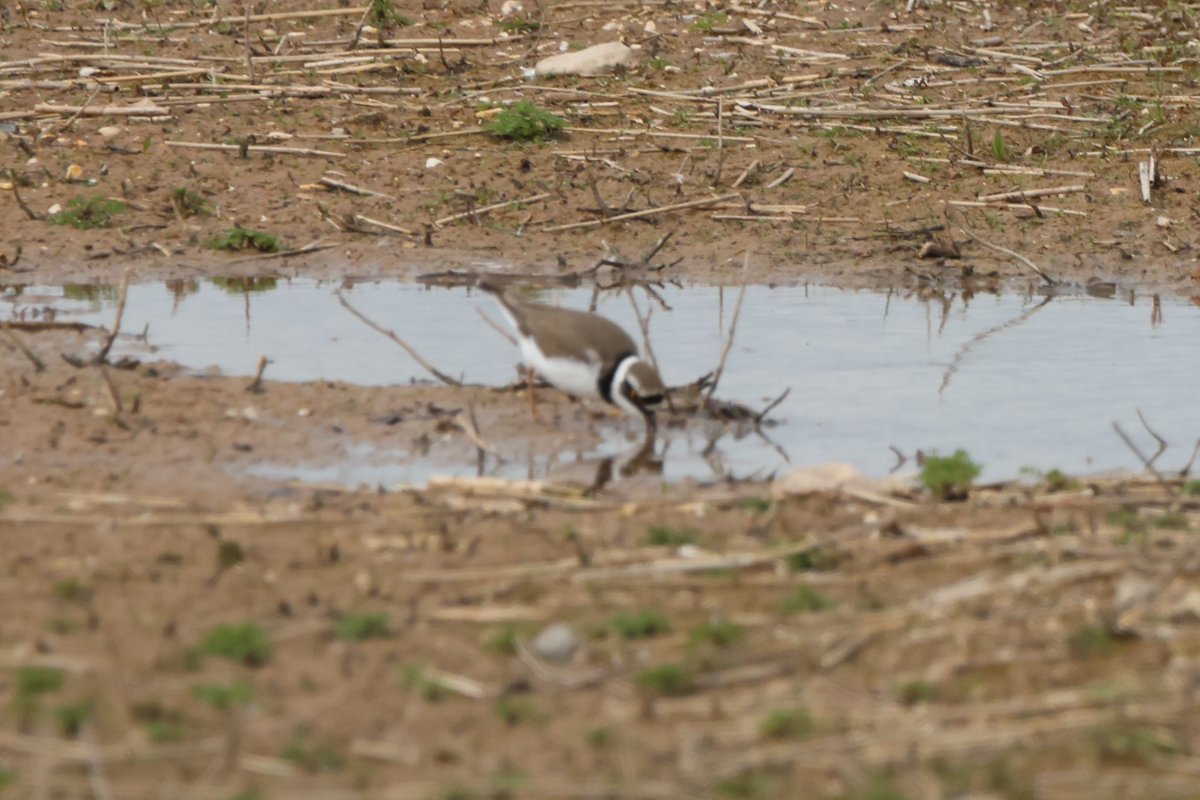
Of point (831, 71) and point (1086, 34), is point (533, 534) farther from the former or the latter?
point (1086, 34)

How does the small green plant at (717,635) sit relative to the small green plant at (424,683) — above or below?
above

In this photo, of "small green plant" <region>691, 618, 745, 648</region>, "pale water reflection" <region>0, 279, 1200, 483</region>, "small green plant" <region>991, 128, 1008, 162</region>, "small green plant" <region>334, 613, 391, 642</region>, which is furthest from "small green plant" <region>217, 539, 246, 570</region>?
"small green plant" <region>991, 128, 1008, 162</region>

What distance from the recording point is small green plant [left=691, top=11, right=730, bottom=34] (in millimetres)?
16516

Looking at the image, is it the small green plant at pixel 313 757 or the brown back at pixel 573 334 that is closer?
the small green plant at pixel 313 757

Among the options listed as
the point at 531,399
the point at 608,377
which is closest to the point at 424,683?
the point at 608,377

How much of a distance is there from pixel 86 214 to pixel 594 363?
5858 millimetres

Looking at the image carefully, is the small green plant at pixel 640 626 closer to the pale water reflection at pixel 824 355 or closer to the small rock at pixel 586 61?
the pale water reflection at pixel 824 355

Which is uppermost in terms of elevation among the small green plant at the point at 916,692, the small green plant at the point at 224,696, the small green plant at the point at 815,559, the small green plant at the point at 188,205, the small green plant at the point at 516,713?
the small green plant at the point at 188,205

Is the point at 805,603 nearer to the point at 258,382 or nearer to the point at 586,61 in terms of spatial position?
the point at 258,382

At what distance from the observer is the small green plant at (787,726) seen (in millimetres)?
4633

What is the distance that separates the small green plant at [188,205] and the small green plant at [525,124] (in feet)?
8.10

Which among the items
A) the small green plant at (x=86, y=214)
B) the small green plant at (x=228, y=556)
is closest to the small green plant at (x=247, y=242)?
the small green plant at (x=86, y=214)

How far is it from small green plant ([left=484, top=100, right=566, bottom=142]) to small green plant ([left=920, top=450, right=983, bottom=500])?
782cm

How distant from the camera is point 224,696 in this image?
4785 mm
